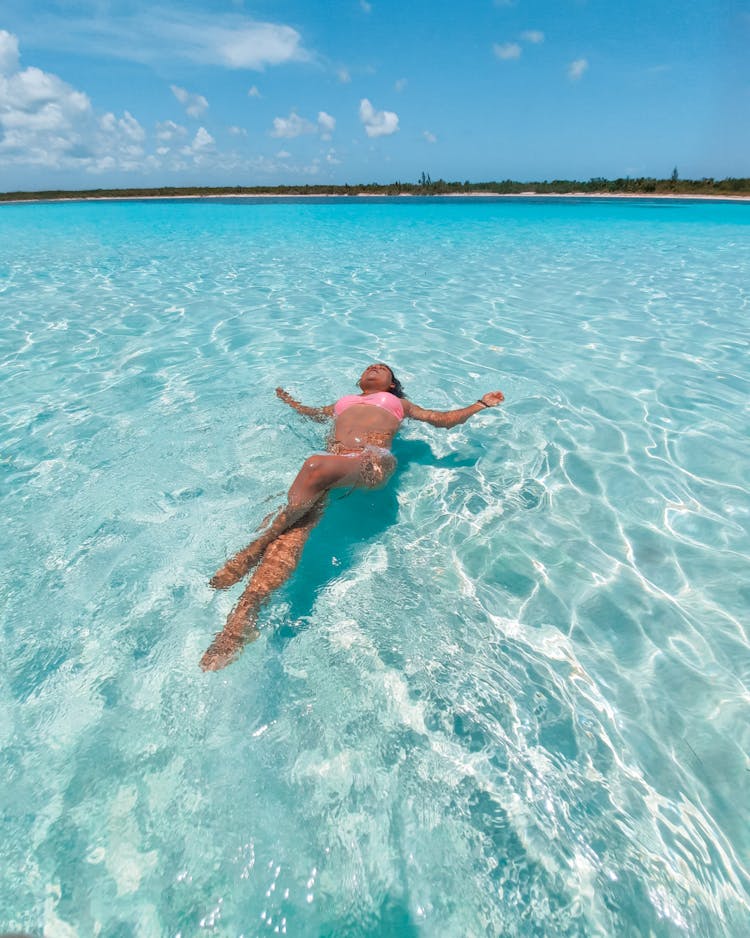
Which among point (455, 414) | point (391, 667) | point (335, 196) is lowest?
point (335, 196)

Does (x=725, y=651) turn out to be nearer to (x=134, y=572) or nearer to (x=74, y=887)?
(x=74, y=887)

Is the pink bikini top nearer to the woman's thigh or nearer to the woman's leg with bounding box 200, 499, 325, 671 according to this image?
the woman's thigh

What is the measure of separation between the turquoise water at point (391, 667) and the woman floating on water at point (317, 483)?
0.42ft

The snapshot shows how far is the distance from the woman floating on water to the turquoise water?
5.0 inches

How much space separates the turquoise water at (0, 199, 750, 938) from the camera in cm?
167

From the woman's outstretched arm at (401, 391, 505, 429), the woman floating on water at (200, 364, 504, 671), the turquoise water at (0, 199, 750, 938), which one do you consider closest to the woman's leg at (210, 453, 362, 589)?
the woman floating on water at (200, 364, 504, 671)

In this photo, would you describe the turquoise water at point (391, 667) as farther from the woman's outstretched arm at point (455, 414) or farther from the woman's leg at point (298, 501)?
the woman's outstretched arm at point (455, 414)

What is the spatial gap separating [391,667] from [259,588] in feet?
2.44

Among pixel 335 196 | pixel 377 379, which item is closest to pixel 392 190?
pixel 335 196

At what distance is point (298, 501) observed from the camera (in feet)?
9.30

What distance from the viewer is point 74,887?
1.64 metres

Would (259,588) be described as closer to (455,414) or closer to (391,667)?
(391,667)

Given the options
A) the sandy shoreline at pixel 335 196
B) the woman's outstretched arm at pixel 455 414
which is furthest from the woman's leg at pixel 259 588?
the sandy shoreline at pixel 335 196

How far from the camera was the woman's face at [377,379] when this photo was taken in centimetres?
397
